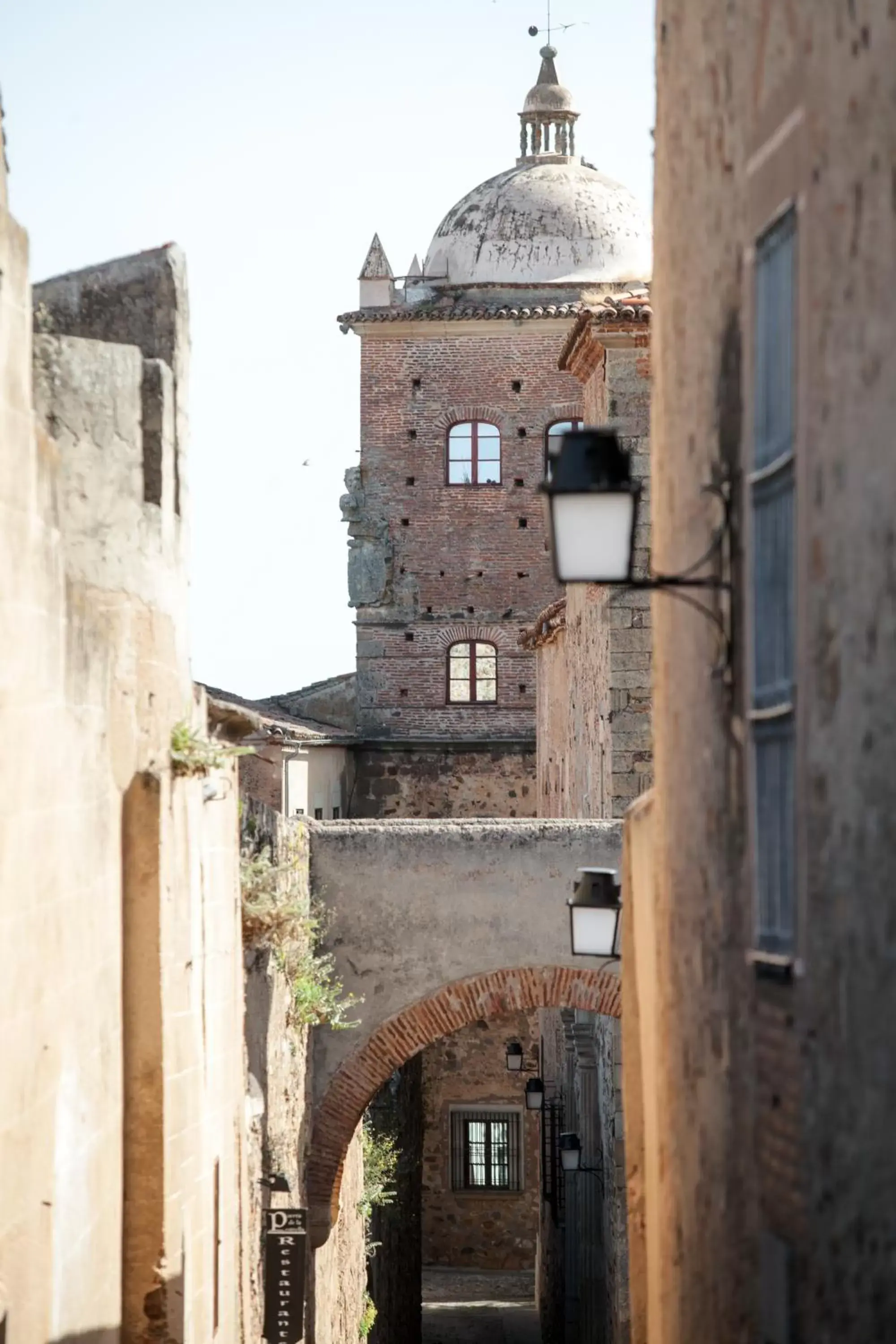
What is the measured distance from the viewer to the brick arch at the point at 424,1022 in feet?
47.3

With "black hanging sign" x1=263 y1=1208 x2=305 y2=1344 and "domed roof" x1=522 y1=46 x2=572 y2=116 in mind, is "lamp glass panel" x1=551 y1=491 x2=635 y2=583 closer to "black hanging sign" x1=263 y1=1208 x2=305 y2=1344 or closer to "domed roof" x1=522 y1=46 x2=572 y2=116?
"black hanging sign" x1=263 y1=1208 x2=305 y2=1344

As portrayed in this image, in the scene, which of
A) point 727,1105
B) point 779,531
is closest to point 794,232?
point 779,531

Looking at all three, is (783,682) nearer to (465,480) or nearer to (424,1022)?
(424,1022)

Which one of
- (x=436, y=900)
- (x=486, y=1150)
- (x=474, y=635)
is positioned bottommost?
(x=486, y=1150)

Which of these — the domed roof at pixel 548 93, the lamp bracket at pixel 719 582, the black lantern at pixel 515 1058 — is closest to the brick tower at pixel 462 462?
the domed roof at pixel 548 93

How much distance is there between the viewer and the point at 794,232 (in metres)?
5.63

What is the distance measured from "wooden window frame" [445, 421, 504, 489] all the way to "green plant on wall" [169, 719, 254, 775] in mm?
26717

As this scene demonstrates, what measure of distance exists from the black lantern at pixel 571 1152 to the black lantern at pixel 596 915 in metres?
9.14

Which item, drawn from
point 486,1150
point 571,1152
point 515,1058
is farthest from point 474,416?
point 571,1152

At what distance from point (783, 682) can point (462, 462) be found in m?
30.9

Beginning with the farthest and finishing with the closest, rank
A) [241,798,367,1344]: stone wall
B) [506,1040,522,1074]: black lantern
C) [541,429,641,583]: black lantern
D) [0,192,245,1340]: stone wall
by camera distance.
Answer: [506,1040,522,1074]: black lantern < [241,798,367,1344]: stone wall < [0,192,245,1340]: stone wall < [541,429,641,583]: black lantern

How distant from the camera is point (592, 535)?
6348 mm

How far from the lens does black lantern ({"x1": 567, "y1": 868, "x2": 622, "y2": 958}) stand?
412 inches

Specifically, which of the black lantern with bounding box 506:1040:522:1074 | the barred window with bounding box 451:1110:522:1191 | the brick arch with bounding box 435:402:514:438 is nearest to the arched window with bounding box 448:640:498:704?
the brick arch with bounding box 435:402:514:438
